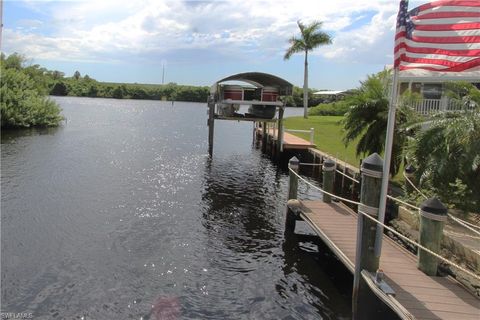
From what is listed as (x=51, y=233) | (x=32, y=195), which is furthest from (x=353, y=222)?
(x=32, y=195)

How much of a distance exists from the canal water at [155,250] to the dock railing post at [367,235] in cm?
114

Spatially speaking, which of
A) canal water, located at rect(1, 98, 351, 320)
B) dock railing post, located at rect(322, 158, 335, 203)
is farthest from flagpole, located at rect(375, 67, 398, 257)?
dock railing post, located at rect(322, 158, 335, 203)

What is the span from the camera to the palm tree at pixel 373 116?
1597cm

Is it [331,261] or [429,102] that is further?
[429,102]

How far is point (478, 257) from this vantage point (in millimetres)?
7688

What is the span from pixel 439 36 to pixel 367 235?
3166mm

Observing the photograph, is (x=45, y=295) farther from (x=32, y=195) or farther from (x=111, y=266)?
(x=32, y=195)

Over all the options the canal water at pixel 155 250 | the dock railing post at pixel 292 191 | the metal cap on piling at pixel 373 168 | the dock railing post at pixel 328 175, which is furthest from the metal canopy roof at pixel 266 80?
the metal cap on piling at pixel 373 168

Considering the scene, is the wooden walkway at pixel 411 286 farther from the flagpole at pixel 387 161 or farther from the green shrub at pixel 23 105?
the green shrub at pixel 23 105

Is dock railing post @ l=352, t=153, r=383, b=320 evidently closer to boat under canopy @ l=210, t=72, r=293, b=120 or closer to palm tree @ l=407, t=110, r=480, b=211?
palm tree @ l=407, t=110, r=480, b=211

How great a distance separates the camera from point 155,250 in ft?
35.9

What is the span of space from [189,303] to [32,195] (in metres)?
10.1

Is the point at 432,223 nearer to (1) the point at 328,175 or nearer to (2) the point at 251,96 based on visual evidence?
(1) the point at 328,175

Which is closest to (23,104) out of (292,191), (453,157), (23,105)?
(23,105)
